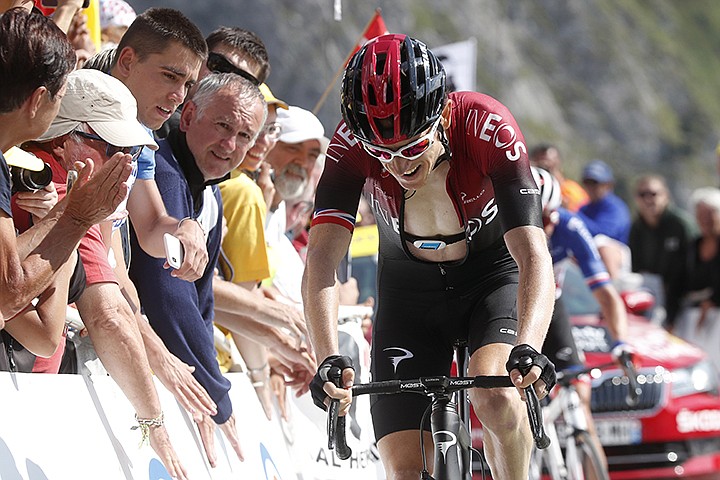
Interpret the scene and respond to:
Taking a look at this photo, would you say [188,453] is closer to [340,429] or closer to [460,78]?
[340,429]

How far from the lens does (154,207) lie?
496 centimetres

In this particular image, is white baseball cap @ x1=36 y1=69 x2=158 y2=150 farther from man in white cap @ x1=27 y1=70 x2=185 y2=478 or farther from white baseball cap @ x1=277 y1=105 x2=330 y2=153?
white baseball cap @ x1=277 y1=105 x2=330 y2=153

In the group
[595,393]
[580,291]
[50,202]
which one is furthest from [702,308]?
[50,202]

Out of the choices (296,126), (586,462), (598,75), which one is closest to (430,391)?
(296,126)

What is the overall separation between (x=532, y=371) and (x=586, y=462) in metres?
4.87

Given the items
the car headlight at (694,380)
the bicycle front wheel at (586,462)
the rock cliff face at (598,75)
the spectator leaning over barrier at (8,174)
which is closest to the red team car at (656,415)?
the car headlight at (694,380)

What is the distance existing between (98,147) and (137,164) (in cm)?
59

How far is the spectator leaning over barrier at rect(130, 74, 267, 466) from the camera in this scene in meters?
5.07

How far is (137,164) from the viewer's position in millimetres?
4824

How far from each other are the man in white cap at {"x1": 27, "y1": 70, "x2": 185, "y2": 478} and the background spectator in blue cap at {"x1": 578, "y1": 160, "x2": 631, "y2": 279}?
9.66m

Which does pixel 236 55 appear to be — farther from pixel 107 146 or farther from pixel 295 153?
pixel 107 146

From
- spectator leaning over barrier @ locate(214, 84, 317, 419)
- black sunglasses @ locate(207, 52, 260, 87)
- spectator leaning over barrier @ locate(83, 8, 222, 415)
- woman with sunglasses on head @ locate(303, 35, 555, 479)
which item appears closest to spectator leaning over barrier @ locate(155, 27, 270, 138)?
black sunglasses @ locate(207, 52, 260, 87)

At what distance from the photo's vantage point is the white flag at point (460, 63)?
1110cm

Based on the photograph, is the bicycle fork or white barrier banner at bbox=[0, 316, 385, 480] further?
the bicycle fork
